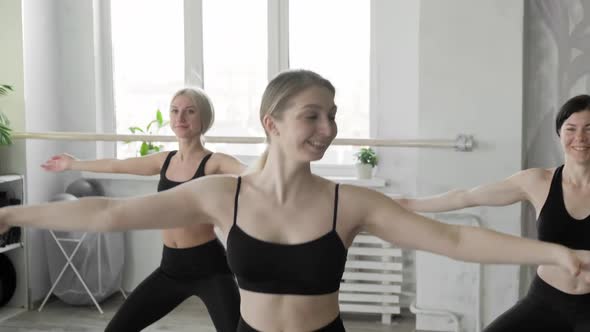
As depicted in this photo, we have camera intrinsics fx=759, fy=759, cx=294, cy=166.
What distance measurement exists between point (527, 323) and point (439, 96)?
1706 mm

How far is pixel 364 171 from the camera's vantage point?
4496mm

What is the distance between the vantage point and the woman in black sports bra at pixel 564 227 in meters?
2.51

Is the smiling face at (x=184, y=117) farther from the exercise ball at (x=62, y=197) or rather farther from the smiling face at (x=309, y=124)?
the exercise ball at (x=62, y=197)

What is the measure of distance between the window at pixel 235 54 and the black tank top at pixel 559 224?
7.08ft

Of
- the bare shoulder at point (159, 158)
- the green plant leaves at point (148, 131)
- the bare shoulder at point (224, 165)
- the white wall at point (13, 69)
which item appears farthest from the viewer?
the green plant leaves at point (148, 131)

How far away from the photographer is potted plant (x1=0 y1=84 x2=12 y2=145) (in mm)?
4297

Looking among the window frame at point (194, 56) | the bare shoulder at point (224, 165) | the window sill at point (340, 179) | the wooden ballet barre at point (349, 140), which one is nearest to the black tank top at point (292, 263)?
the bare shoulder at point (224, 165)

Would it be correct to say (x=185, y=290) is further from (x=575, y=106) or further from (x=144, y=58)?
(x=144, y=58)

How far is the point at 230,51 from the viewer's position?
4891 millimetres

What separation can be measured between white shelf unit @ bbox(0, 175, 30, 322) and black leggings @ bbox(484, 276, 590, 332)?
10.1ft

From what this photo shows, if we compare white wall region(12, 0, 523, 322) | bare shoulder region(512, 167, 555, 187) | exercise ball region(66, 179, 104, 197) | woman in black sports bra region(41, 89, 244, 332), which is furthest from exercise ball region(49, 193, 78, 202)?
bare shoulder region(512, 167, 555, 187)

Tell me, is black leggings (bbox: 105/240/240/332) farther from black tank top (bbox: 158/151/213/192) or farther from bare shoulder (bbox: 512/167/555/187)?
bare shoulder (bbox: 512/167/555/187)

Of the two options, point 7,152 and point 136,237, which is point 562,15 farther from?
point 7,152

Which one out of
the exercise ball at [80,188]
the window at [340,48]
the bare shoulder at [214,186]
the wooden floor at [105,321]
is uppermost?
the window at [340,48]
